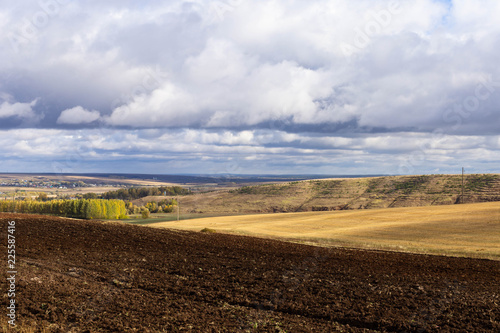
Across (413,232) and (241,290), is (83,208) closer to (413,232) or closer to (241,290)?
(413,232)

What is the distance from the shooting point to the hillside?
116519 millimetres

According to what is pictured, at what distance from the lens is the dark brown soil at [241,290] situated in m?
Result: 14.2

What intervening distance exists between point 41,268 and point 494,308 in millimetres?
21237

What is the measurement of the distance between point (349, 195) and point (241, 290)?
405 feet

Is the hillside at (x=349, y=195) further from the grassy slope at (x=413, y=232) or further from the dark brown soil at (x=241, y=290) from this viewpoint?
the dark brown soil at (x=241, y=290)

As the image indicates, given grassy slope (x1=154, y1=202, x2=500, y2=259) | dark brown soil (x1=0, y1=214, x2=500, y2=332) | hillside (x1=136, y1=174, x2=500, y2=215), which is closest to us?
dark brown soil (x1=0, y1=214, x2=500, y2=332)

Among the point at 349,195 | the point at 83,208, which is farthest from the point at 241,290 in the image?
the point at 349,195

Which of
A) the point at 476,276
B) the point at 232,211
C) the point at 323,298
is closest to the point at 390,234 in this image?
the point at 476,276

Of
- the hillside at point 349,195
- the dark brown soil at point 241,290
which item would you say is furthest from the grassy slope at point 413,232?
the hillside at point 349,195

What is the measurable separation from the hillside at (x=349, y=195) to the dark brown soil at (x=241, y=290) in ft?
296

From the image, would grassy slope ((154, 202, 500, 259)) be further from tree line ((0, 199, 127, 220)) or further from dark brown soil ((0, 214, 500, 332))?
tree line ((0, 199, 127, 220))

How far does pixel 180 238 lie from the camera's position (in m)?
38.1

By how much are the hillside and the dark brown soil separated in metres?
90.2

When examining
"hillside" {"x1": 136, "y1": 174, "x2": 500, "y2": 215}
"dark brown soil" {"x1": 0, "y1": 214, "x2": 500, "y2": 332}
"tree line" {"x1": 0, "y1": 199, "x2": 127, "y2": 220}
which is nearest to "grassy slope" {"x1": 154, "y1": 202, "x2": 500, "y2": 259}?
"dark brown soil" {"x1": 0, "y1": 214, "x2": 500, "y2": 332}
